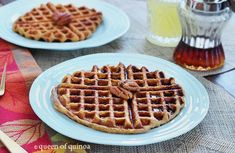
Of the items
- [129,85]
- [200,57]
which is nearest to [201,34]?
[200,57]

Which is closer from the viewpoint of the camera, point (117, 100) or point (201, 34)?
point (117, 100)

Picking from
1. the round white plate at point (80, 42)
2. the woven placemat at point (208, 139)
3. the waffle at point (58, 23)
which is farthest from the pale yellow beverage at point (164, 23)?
the woven placemat at point (208, 139)

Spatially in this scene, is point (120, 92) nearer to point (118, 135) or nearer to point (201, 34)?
point (118, 135)

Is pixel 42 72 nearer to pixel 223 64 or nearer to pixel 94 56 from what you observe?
pixel 94 56

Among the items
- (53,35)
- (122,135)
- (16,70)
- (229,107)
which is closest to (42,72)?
(16,70)

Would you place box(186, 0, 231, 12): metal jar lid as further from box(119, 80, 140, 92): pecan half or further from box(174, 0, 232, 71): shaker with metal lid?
box(119, 80, 140, 92): pecan half

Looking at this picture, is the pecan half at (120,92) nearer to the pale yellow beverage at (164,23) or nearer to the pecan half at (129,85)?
the pecan half at (129,85)

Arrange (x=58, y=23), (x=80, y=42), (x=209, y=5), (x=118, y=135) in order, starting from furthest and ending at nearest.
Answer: (x=58, y=23) → (x=80, y=42) → (x=209, y=5) → (x=118, y=135)
